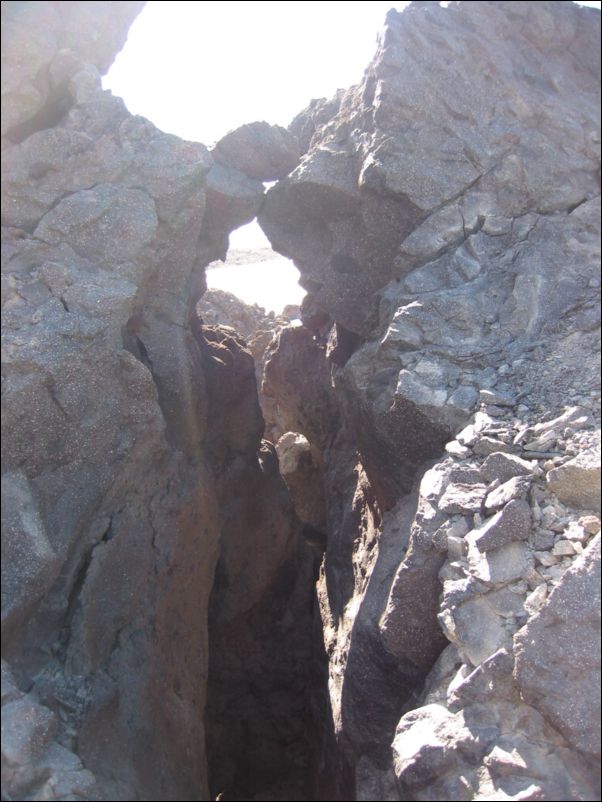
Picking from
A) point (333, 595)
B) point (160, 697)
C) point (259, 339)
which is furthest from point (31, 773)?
point (259, 339)

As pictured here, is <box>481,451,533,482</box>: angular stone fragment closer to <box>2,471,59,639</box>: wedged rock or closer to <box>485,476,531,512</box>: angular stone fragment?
<box>485,476,531,512</box>: angular stone fragment

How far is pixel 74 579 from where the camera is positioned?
4.33 m

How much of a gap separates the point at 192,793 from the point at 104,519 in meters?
1.80

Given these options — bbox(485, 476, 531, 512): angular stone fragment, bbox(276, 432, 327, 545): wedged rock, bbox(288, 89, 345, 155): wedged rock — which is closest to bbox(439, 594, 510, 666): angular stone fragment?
bbox(485, 476, 531, 512): angular stone fragment

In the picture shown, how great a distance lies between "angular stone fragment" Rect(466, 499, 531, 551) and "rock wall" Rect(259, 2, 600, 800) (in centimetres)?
1

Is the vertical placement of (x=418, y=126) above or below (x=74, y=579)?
above

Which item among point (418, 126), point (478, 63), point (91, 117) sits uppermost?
point (478, 63)

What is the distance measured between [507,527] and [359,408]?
2.09m

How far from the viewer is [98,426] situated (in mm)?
4457

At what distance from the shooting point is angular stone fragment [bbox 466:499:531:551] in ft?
11.7

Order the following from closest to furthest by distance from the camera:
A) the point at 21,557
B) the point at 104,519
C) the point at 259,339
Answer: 1. the point at 21,557
2. the point at 104,519
3. the point at 259,339

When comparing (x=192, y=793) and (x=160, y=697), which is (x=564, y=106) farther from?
(x=192, y=793)

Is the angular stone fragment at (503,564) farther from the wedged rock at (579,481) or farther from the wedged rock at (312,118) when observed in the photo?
the wedged rock at (312,118)

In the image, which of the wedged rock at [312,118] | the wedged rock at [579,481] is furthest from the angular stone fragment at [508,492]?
the wedged rock at [312,118]
